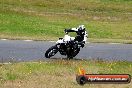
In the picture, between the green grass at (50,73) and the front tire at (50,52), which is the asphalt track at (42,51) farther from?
the green grass at (50,73)

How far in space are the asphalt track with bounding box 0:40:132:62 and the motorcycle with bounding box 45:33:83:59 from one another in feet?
2.01

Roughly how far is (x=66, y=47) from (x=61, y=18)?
994 inches

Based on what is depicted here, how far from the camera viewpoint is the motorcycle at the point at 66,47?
20436mm

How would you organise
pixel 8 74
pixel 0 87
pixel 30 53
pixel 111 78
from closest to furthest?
pixel 111 78
pixel 0 87
pixel 8 74
pixel 30 53

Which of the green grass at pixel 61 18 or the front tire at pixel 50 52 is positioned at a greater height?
the front tire at pixel 50 52

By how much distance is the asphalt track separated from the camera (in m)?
21.2

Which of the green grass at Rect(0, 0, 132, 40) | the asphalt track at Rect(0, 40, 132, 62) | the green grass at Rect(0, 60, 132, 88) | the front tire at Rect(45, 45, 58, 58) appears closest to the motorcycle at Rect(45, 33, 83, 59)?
the front tire at Rect(45, 45, 58, 58)

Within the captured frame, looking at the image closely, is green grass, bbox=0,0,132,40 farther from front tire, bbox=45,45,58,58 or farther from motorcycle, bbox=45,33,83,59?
motorcycle, bbox=45,33,83,59

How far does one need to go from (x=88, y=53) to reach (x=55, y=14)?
24.8m

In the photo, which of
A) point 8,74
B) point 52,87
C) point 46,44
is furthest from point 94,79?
point 46,44

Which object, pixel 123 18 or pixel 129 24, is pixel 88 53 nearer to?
pixel 129 24

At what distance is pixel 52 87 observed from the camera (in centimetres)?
1307

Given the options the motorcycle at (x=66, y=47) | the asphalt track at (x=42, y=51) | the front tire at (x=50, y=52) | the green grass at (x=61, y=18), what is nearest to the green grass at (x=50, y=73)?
the motorcycle at (x=66, y=47)

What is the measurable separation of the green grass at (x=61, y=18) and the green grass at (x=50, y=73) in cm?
1264
